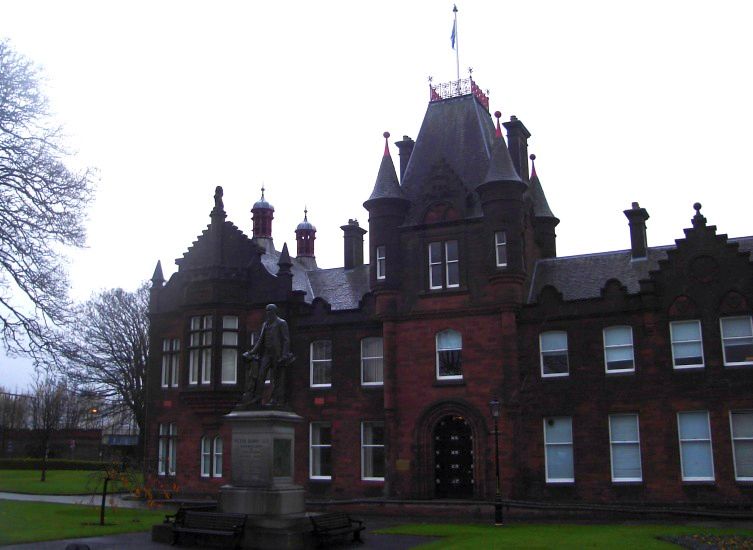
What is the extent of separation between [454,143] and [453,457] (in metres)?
15.0

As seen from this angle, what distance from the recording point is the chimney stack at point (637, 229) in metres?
34.7

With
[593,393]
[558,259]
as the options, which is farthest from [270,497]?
[558,259]

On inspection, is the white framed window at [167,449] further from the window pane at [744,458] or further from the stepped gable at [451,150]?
the window pane at [744,458]

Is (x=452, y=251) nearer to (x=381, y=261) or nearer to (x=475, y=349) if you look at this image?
(x=381, y=261)

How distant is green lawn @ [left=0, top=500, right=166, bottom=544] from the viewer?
21.4m

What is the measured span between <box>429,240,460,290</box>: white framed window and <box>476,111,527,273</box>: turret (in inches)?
71.0

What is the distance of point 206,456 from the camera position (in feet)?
126

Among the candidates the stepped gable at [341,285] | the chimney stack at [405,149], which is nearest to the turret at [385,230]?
the stepped gable at [341,285]

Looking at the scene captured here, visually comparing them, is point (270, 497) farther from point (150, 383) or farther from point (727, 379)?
point (150, 383)

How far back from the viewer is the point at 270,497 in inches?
786

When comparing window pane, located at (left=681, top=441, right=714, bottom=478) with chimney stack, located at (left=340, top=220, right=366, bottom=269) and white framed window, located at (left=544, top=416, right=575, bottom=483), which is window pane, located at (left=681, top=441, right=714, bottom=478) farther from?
chimney stack, located at (left=340, top=220, right=366, bottom=269)

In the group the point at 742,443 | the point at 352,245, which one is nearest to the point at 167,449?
the point at 352,245

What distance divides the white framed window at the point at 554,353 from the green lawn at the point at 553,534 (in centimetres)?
775

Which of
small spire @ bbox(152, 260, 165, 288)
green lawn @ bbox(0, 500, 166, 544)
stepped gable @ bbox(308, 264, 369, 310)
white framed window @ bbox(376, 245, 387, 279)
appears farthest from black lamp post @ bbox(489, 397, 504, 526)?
small spire @ bbox(152, 260, 165, 288)
